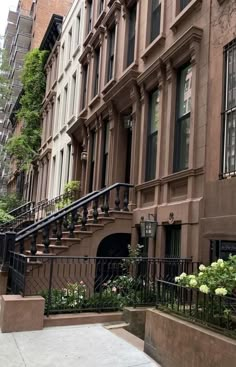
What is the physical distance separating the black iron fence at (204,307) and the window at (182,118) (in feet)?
12.5

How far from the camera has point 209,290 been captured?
5289mm

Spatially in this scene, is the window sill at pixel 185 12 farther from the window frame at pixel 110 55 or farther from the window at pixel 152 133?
the window frame at pixel 110 55

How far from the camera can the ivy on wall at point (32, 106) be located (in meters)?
28.2

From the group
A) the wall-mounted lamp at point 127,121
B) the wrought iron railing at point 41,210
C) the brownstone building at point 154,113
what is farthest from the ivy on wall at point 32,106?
the wall-mounted lamp at point 127,121

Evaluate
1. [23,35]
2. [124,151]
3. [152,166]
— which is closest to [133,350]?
[152,166]

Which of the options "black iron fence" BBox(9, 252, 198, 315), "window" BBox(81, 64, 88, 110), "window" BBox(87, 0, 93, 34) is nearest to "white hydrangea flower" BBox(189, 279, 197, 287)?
"black iron fence" BBox(9, 252, 198, 315)

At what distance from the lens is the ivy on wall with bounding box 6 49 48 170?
28219 mm

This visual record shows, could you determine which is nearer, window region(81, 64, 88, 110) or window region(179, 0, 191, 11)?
window region(179, 0, 191, 11)

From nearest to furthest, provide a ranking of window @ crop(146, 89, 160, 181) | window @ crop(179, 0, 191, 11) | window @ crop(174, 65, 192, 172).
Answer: window @ crop(174, 65, 192, 172) < window @ crop(179, 0, 191, 11) < window @ crop(146, 89, 160, 181)

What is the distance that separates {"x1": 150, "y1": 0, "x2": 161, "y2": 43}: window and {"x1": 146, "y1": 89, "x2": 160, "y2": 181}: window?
68.0 inches

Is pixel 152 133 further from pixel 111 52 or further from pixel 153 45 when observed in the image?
pixel 111 52

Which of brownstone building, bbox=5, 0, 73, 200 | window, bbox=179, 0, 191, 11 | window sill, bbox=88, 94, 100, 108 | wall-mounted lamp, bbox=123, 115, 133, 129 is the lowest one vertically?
wall-mounted lamp, bbox=123, 115, 133, 129

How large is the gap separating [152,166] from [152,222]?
1836 millimetres

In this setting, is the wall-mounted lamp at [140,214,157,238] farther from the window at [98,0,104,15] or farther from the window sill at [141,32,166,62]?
the window at [98,0,104,15]
